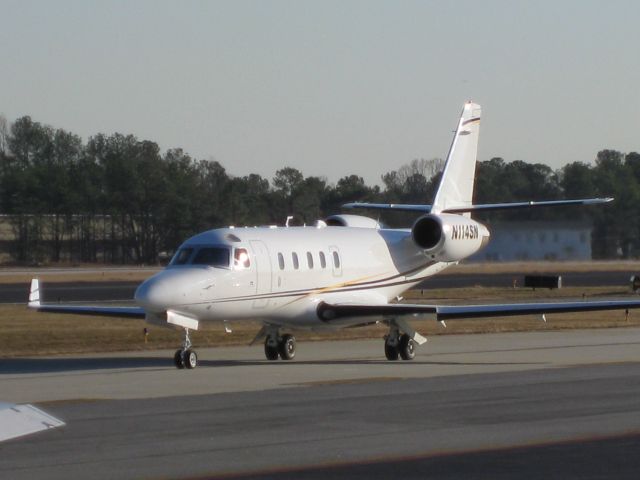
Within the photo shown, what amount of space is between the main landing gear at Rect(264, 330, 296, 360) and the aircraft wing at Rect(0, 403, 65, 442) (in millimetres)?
14633

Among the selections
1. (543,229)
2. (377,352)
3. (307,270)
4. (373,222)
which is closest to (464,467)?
(307,270)

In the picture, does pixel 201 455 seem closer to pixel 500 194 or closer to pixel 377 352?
pixel 377 352

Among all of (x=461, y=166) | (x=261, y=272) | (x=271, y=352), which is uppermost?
(x=461, y=166)

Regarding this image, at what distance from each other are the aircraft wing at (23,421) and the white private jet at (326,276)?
35.7 feet

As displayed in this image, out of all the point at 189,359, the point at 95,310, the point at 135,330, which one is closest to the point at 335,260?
the point at 189,359

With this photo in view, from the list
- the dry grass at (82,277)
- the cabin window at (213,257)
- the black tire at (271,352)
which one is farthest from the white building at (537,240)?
the cabin window at (213,257)

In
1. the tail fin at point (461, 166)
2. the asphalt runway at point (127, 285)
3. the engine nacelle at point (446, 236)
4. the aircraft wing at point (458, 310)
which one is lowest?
the asphalt runway at point (127, 285)

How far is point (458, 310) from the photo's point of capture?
24938 millimetres

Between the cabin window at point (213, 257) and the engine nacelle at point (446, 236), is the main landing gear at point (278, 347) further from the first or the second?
the engine nacelle at point (446, 236)

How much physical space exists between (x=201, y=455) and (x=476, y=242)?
53.8 ft

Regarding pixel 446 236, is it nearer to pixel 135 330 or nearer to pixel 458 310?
pixel 458 310

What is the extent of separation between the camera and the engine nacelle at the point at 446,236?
27797mm

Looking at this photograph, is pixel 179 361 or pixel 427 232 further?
pixel 427 232

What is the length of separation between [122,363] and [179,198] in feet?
209
